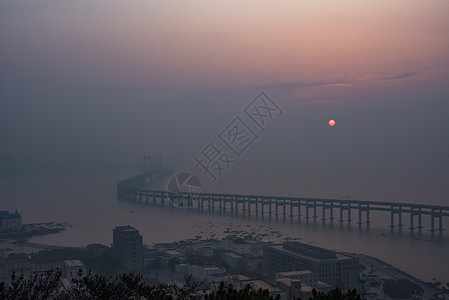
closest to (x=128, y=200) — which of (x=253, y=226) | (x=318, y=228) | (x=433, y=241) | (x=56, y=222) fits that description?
(x=56, y=222)

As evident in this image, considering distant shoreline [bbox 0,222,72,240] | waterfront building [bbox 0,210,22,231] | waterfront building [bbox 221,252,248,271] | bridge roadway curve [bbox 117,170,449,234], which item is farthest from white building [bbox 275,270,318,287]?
waterfront building [bbox 0,210,22,231]

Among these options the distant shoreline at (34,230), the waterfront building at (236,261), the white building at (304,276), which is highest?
the white building at (304,276)

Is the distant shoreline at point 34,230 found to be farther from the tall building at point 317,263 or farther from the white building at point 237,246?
the tall building at point 317,263

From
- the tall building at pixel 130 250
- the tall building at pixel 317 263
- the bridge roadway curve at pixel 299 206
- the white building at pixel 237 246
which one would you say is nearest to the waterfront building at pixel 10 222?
the tall building at pixel 130 250

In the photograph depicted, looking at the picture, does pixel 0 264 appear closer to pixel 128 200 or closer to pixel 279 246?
pixel 279 246

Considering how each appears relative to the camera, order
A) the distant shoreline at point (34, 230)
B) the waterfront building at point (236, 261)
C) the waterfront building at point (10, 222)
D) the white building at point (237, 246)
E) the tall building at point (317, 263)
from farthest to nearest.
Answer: the waterfront building at point (10, 222)
the distant shoreline at point (34, 230)
the white building at point (237, 246)
the waterfront building at point (236, 261)
the tall building at point (317, 263)

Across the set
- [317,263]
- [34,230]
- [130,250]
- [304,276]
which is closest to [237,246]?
[130,250]

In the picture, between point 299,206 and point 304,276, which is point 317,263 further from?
point 299,206
